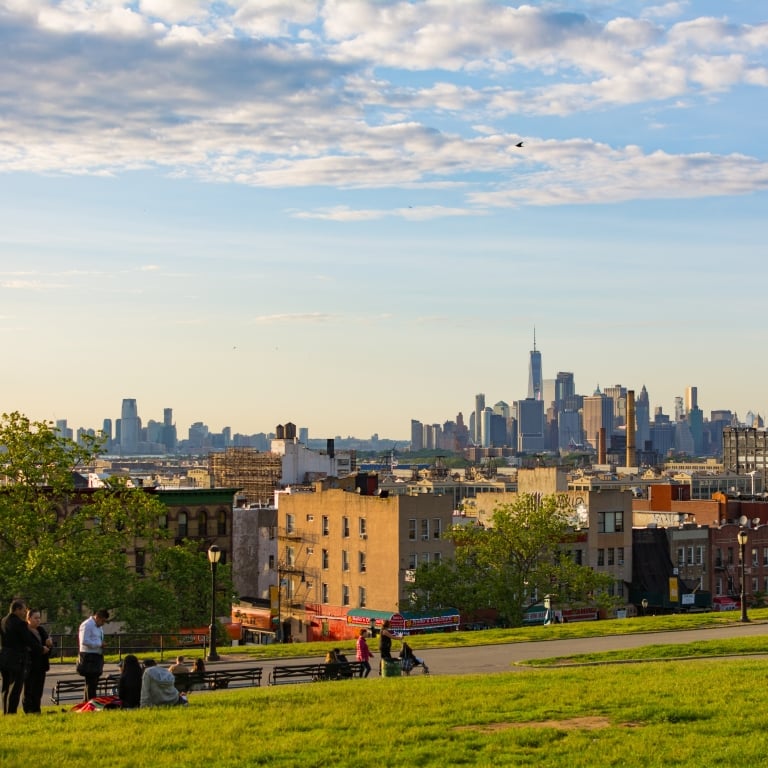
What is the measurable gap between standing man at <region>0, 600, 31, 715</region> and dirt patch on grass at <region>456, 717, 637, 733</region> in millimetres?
7968

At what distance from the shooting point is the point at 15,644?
24.1 metres

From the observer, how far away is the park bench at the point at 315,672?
33.8 metres

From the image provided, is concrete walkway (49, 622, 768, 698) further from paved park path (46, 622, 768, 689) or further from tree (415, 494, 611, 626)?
tree (415, 494, 611, 626)

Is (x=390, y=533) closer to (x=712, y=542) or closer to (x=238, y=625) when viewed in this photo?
(x=238, y=625)

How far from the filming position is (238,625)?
94.8 m

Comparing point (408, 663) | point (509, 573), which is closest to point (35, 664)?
point (408, 663)

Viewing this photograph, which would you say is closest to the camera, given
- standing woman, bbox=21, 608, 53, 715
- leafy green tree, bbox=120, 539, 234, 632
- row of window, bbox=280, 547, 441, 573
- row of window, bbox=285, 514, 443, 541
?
standing woman, bbox=21, 608, 53, 715

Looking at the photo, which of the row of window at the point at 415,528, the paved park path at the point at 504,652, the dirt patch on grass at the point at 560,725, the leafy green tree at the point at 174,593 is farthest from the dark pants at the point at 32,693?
the row of window at the point at 415,528

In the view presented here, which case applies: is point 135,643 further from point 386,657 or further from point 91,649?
point 91,649

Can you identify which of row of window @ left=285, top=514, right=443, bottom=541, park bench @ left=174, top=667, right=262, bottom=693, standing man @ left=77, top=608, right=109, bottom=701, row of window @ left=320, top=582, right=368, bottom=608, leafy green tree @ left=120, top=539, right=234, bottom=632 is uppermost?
standing man @ left=77, top=608, right=109, bottom=701

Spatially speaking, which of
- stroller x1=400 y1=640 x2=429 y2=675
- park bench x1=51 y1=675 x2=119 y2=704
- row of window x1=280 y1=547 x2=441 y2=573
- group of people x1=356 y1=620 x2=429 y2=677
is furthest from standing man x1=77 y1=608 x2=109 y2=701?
row of window x1=280 y1=547 x2=441 y2=573

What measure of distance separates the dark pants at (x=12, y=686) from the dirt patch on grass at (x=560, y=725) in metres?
8.11

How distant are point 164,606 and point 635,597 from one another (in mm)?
48650

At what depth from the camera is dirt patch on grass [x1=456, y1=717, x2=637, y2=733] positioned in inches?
897
